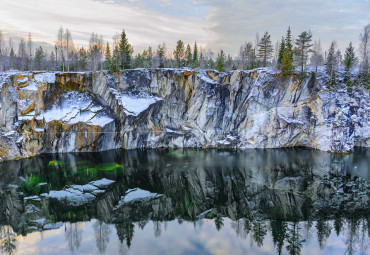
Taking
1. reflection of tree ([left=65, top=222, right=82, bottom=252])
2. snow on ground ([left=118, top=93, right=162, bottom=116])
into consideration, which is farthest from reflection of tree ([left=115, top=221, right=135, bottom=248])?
snow on ground ([left=118, top=93, right=162, bottom=116])

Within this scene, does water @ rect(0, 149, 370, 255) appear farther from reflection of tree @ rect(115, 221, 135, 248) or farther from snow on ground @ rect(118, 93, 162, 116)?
snow on ground @ rect(118, 93, 162, 116)

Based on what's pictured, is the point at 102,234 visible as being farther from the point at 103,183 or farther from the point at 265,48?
the point at 265,48

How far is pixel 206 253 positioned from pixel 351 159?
30662 millimetres

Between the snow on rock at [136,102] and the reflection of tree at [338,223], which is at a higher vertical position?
the snow on rock at [136,102]

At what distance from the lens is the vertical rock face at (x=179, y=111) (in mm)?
37531

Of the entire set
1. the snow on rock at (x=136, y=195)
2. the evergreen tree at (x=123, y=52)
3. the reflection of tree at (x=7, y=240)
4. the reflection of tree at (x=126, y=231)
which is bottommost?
the reflection of tree at (x=7, y=240)

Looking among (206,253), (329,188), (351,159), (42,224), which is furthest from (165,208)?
(351,159)

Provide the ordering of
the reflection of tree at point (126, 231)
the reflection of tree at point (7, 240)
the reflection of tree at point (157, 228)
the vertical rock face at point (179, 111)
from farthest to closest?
the vertical rock face at point (179, 111) < the reflection of tree at point (157, 228) < the reflection of tree at point (126, 231) < the reflection of tree at point (7, 240)

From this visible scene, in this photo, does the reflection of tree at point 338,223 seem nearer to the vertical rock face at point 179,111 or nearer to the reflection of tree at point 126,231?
the reflection of tree at point 126,231

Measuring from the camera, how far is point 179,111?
44750 mm

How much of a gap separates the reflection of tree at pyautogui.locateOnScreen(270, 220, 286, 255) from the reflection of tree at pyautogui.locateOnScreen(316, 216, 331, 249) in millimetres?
2287

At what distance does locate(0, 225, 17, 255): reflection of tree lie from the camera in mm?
15569

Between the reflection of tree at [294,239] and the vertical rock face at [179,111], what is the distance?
26484mm

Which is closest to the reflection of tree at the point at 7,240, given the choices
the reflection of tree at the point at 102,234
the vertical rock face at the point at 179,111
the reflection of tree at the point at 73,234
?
the reflection of tree at the point at 73,234
